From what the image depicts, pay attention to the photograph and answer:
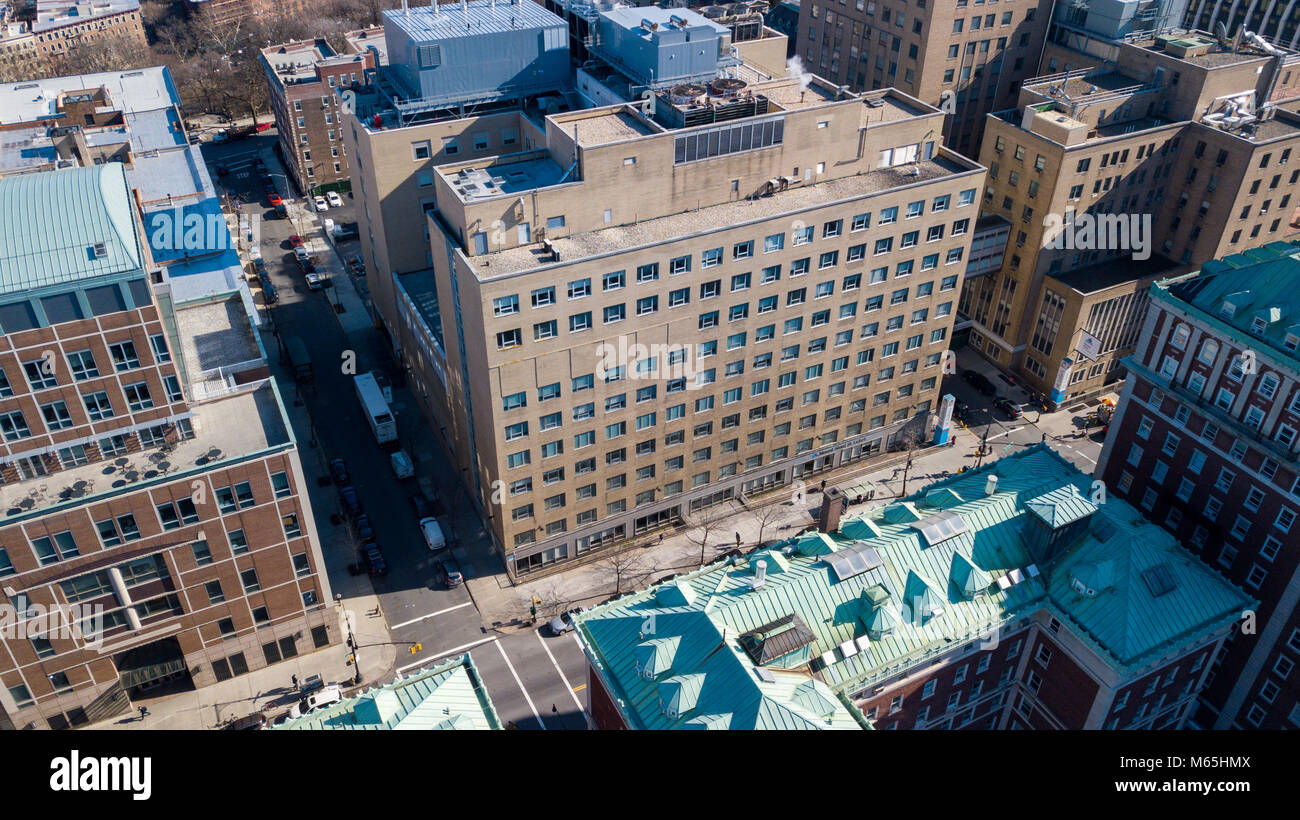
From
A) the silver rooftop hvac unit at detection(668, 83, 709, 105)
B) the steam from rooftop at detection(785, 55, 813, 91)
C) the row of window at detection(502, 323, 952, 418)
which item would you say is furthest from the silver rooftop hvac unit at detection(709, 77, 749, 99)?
the row of window at detection(502, 323, 952, 418)

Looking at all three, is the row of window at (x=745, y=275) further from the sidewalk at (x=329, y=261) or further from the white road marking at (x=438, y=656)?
the sidewalk at (x=329, y=261)

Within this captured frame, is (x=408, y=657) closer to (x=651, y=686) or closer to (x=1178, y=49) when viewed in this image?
(x=651, y=686)

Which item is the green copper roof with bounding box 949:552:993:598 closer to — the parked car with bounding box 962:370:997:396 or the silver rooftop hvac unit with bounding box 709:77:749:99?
the silver rooftop hvac unit with bounding box 709:77:749:99

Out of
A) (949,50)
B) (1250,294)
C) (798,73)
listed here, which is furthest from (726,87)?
(1250,294)

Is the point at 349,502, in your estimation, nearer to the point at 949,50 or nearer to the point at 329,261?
the point at 329,261

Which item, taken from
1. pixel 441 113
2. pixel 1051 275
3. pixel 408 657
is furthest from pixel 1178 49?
pixel 408 657
